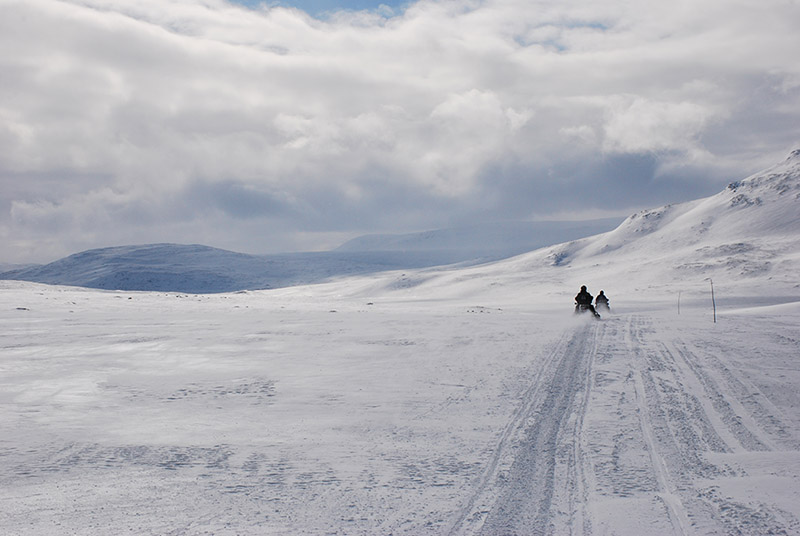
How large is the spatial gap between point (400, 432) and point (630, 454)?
9.54 ft

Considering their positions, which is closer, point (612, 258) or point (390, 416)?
point (390, 416)

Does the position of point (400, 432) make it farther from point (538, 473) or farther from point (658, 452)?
point (658, 452)

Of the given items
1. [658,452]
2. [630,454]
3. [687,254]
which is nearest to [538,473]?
[630,454]

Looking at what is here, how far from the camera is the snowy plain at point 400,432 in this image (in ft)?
18.0

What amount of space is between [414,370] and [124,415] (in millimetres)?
5962

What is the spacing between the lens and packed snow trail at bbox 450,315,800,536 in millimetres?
5320

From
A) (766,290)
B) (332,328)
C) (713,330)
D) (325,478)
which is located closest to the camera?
(325,478)

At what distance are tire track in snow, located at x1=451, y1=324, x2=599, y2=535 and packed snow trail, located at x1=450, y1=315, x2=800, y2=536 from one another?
0.01 meters

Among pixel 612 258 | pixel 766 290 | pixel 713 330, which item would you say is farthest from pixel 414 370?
pixel 612 258

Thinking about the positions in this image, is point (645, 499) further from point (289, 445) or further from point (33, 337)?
point (33, 337)

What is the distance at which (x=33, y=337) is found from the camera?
17.5 m

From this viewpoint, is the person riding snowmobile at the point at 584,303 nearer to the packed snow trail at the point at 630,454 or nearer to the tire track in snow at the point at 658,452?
the tire track in snow at the point at 658,452

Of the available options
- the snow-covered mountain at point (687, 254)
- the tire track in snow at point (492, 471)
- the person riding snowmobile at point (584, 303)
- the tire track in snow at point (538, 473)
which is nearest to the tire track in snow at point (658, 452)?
the tire track in snow at point (538, 473)

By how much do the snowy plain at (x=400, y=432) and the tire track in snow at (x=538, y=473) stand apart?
0.03 m
